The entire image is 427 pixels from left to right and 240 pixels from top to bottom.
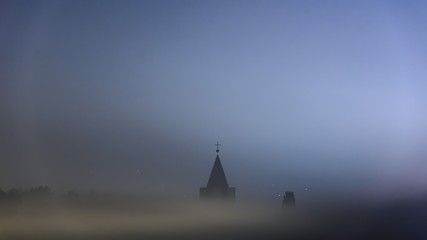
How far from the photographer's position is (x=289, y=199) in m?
53.9

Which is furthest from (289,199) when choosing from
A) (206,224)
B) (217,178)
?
(206,224)

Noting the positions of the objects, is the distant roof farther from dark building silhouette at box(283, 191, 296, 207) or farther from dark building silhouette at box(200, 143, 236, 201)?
dark building silhouette at box(283, 191, 296, 207)

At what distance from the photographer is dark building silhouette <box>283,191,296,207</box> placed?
51.7 metres

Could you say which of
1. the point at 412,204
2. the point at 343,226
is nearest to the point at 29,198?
the point at 343,226

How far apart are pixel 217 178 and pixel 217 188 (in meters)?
1.09

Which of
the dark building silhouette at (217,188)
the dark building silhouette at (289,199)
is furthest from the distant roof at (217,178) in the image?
the dark building silhouette at (289,199)

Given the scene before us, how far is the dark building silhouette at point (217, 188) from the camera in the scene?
46.9 meters

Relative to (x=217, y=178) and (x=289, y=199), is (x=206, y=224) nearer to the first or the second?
(x=217, y=178)

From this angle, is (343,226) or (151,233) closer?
(151,233)

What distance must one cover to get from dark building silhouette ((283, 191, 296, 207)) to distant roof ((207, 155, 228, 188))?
7612mm

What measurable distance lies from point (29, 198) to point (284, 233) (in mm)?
18320

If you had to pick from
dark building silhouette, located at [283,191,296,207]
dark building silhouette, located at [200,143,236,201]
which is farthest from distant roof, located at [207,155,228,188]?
dark building silhouette, located at [283,191,296,207]

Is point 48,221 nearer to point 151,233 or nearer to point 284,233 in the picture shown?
point 151,233

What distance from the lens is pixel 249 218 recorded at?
35250 millimetres
